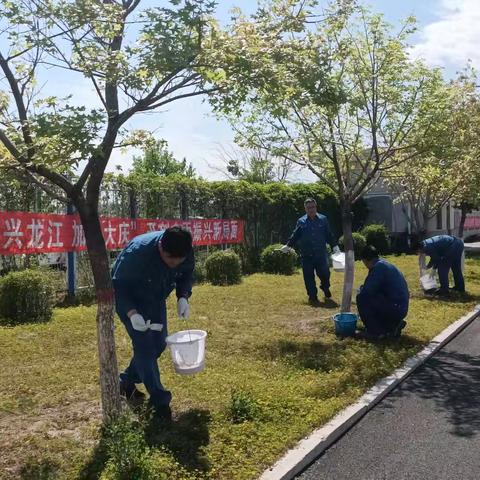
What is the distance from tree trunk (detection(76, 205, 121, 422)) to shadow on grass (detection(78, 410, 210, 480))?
274mm

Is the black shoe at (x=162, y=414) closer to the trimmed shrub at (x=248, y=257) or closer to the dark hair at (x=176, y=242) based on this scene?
the dark hair at (x=176, y=242)

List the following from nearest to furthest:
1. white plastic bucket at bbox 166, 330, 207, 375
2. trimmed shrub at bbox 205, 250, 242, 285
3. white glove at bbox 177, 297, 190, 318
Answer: white plastic bucket at bbox 166, 330, 207, 375 → white glove at bbox 177, 297, 190, 318 → trimmed shrub at bbox 205, 250, 242, 285

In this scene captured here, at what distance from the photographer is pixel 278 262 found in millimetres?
14898

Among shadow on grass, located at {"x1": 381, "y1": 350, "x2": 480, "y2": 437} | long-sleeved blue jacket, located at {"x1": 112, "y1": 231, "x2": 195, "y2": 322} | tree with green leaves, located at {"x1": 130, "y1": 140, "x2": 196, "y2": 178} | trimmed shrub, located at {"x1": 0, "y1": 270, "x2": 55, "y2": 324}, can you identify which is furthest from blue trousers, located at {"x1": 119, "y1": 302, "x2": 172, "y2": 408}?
tree with green leaves, located at {"x1": 130, "y1": 140, "x2": 196, "y2": 178}

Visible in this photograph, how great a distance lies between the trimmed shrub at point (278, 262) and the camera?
14.9 m

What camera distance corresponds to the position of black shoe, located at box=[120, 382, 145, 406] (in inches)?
187

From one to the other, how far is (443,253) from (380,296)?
4.31m

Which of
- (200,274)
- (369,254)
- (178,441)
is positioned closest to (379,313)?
(369,254)

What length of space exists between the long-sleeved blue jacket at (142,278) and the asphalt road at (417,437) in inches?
64.0

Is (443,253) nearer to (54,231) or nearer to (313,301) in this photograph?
(313,301)

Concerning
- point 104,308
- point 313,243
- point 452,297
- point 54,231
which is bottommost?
point 452,297

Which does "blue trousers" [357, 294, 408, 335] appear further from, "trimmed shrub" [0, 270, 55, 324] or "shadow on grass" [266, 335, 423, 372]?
"trimmed shrub" [0, 270, 55, 324]

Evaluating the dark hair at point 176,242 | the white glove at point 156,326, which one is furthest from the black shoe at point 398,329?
the dark hair at point 176,242

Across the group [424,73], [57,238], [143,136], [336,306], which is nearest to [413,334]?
[336,306]
